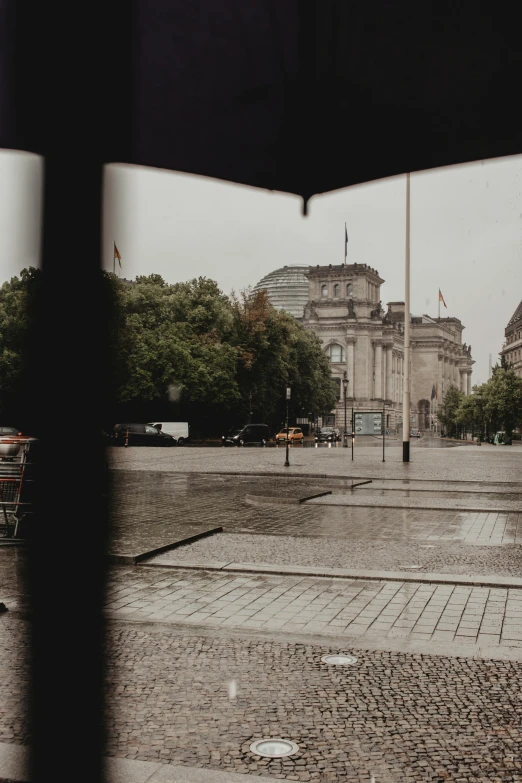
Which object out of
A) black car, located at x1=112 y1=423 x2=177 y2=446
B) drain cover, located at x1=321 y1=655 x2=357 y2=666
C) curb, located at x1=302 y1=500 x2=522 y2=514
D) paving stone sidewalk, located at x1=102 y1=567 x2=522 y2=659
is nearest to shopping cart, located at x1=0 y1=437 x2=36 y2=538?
paving stone sidewalk, located at x1=102 y1=567 x2=522 y2=659

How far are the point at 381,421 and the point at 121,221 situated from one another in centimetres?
3451

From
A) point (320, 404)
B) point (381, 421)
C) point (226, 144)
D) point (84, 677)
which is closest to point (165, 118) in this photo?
point (226, 144)

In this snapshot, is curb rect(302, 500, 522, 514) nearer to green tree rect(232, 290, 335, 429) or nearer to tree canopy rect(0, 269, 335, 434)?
tree canopy rect(0, 269, 335, 434)

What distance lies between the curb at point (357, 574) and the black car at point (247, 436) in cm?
4837

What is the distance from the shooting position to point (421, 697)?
4.60 meters

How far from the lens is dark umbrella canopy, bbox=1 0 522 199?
9.94ft

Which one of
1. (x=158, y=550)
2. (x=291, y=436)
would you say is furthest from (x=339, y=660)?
(x=291, y=436)

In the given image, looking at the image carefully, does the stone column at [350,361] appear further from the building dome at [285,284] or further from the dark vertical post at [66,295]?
the dark vertical post at [66,295]

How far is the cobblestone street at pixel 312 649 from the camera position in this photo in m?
3.77

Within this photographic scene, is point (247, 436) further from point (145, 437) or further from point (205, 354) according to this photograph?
point (145, 437)

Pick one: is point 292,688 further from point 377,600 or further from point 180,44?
point 180,44

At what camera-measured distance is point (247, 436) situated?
58.5 meters

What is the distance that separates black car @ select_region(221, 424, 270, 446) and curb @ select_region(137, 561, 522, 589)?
4837 cm

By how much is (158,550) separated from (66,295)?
8.20m
